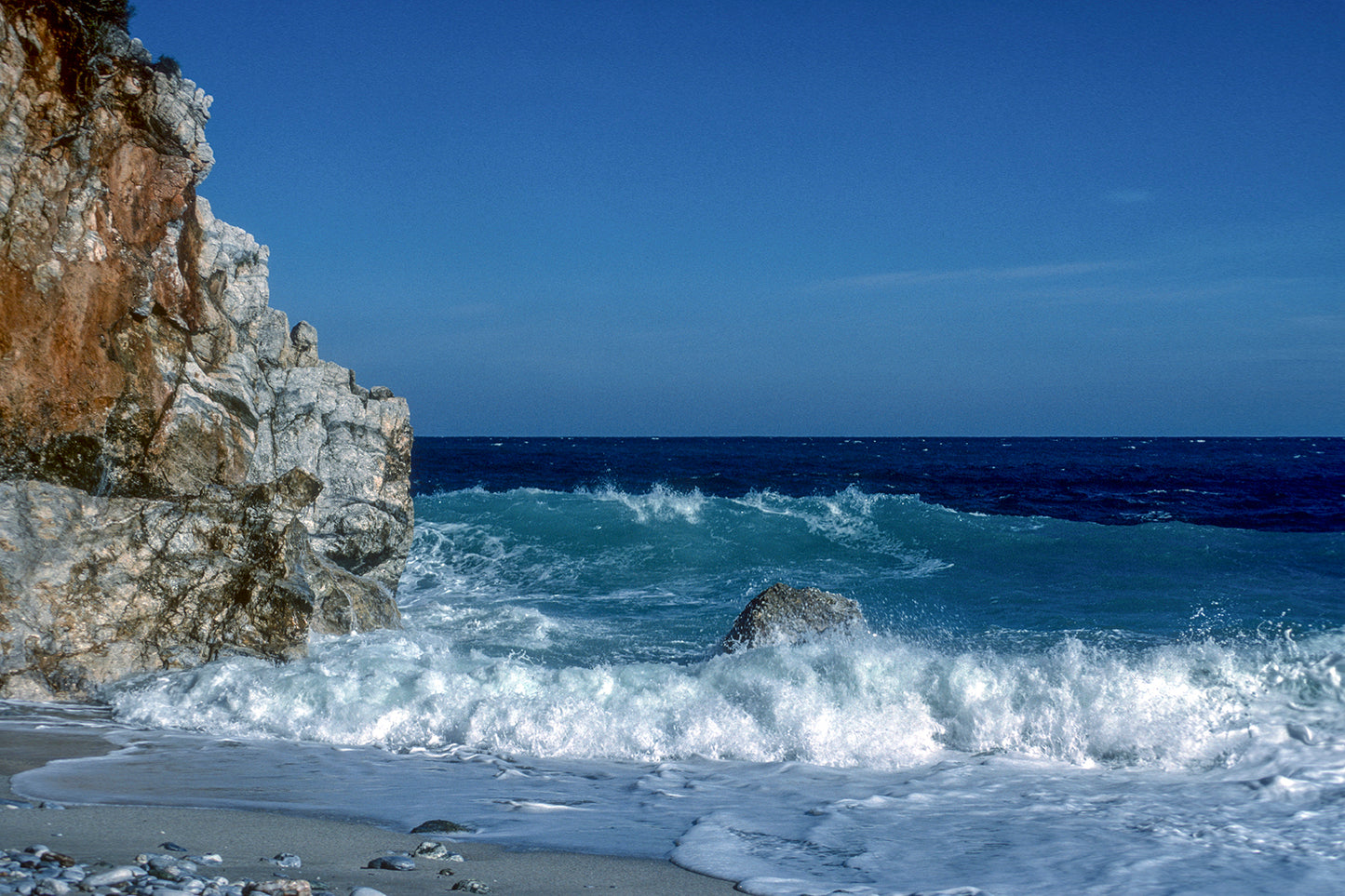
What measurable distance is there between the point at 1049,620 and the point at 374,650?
6.86 m

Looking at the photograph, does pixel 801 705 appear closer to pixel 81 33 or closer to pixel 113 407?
pixel 113 407

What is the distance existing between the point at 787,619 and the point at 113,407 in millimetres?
5629

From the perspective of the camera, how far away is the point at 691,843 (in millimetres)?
3826

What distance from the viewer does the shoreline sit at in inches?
122

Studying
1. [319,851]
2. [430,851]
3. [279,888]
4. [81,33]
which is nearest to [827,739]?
[430,851]

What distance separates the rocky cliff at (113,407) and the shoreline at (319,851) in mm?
2596

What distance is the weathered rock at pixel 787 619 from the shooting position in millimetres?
7895

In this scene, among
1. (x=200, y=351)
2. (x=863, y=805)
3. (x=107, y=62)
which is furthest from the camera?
(x=200, y=351)

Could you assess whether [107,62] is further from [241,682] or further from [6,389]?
[241,682]

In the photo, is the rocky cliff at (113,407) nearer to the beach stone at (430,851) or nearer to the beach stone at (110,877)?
the beach stone at (430,851)

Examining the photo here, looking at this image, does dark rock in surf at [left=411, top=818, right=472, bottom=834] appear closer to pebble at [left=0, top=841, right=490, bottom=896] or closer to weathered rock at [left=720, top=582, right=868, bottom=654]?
pebble at [left=0, top=841, right=490, bottom=896]

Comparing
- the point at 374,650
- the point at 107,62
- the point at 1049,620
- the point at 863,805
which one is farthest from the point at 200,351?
the point at 1049,620

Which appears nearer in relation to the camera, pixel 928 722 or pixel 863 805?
pixel 863 805

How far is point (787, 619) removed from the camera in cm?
805
